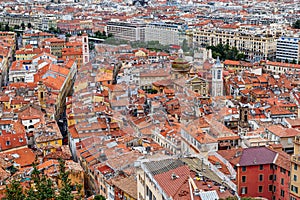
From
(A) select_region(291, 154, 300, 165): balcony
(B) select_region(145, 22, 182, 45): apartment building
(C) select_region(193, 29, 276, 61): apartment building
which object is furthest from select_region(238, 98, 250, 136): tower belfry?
(B) select_region(145, 22, 182, 45): apartment building

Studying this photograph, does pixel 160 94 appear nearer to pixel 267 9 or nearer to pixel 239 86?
pixel 239 86

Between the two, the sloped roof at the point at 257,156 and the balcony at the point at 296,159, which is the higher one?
the balcony at the point at 296,159

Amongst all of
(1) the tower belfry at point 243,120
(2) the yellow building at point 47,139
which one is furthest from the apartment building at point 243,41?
(2) the yellow building at point 47,139

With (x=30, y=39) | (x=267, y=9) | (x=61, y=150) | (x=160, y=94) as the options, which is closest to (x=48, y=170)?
(x=61, y=150)

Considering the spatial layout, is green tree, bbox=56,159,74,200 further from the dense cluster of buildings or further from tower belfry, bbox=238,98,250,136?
tower belfry, bbox=238,98,250,136

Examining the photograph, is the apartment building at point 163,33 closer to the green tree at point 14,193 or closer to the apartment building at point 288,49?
the apartment building at point 288,49

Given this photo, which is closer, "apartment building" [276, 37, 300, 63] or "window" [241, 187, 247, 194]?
"window" [241, 187, 247, 194]
